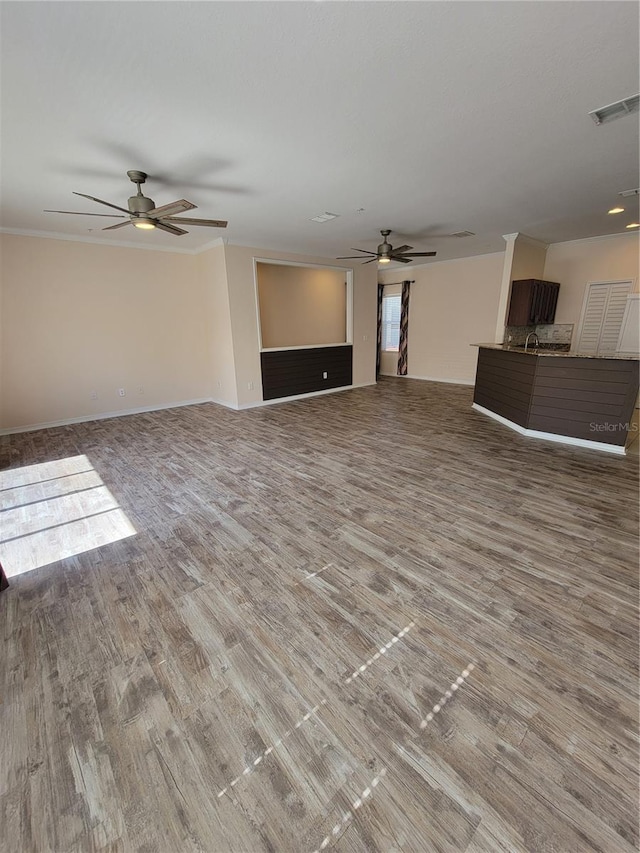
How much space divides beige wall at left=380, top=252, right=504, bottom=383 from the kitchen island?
287 cm

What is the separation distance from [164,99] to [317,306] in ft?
20.5

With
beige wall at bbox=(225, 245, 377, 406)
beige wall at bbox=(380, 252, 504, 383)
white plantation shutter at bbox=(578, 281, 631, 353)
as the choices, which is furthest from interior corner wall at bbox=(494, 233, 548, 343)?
beige wall at bbox=(225, 245, 377, 406)

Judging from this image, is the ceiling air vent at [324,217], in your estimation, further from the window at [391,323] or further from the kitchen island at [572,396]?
the window at [391,323]

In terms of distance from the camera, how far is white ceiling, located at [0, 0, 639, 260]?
1.60m

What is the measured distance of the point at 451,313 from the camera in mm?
8117

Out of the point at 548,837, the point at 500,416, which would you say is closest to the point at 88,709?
the point at 548,837

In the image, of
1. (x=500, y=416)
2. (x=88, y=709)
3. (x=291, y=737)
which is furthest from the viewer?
(x=500, y=416)

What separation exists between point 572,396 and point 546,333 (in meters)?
3.51

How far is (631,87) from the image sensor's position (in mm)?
2100

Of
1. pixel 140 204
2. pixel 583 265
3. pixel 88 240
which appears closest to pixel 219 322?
pixel 88 240

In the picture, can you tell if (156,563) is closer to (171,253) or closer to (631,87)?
(631,87)

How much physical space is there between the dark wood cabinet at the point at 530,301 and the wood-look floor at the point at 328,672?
387 centimetres

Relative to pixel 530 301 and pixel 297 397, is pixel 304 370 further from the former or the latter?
pixel 530 301

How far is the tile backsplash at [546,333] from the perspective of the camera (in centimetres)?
676
